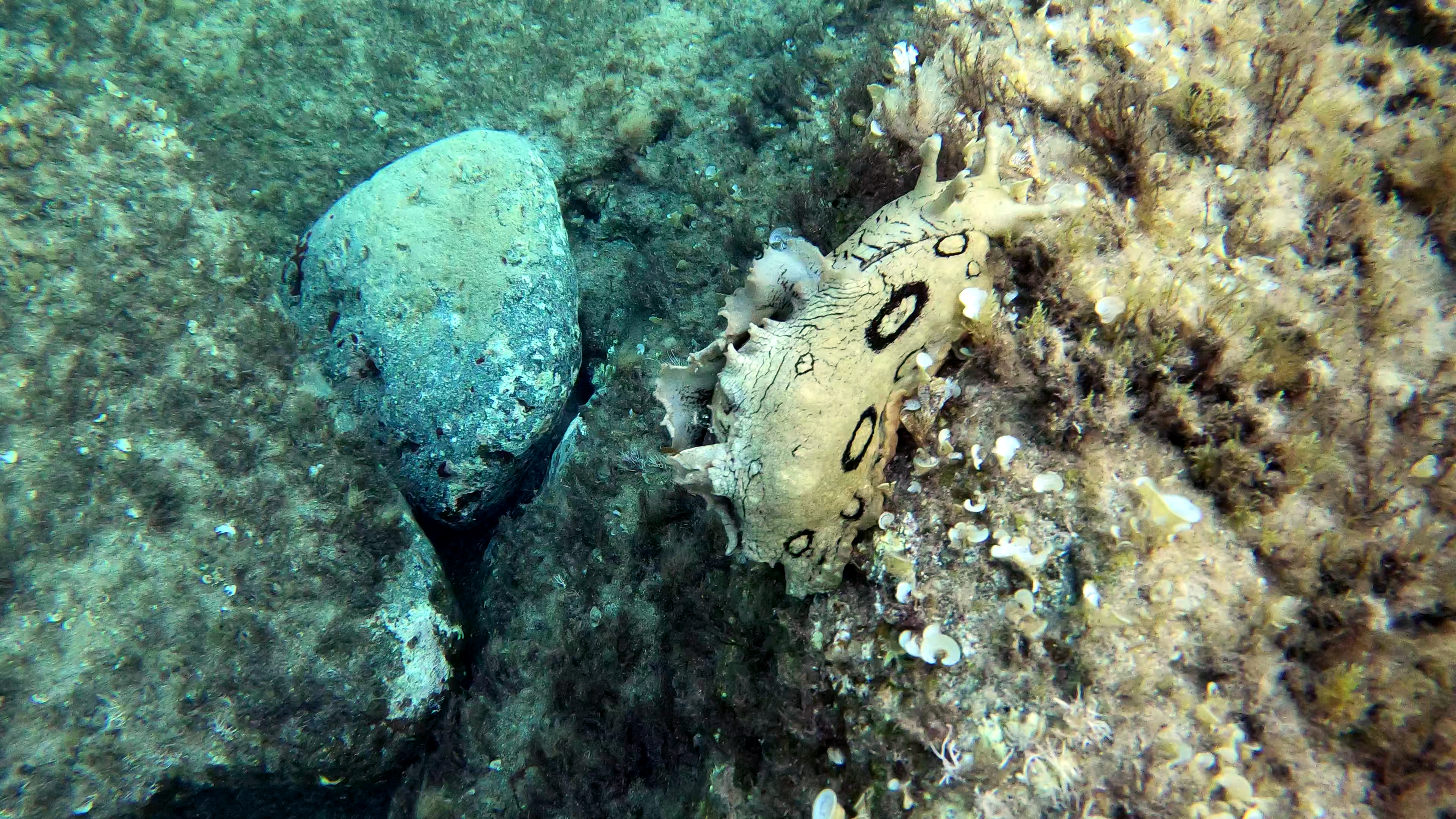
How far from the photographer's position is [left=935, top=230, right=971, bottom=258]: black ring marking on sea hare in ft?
7.96

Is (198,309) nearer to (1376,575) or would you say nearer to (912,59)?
(912,59)

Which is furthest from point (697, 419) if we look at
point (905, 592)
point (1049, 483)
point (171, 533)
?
point (171, 533)

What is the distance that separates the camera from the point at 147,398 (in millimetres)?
3809

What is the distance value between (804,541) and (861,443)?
44 cm

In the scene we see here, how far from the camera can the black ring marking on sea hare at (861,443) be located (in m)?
2.36

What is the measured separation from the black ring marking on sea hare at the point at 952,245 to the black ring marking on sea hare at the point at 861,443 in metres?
0.67

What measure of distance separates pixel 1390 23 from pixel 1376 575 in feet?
8.45

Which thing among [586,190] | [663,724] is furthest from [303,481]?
[586,190]

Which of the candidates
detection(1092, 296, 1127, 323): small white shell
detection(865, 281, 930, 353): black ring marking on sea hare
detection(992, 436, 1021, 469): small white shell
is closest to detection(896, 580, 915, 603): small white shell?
detection(992, 436, 1021, 469): small white shell

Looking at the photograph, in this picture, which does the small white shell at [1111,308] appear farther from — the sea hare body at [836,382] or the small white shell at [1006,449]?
the small white shell at [1006,449]

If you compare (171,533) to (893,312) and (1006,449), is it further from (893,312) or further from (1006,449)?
(1006,449)

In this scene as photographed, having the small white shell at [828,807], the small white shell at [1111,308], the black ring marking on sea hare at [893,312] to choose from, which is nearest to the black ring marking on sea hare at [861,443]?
the black ring marking on sea hare at [893,312]

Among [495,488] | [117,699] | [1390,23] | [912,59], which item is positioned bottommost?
[117,699]

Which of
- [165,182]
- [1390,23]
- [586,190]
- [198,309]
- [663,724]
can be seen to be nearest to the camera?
[1390,23]
